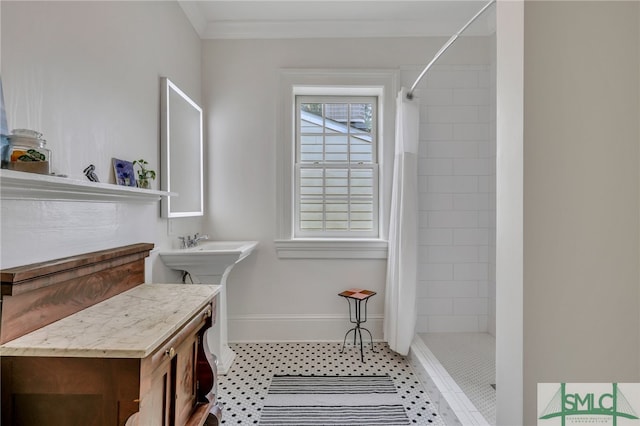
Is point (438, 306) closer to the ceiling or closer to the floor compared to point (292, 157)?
closer to the floor

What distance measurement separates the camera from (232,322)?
2.73m

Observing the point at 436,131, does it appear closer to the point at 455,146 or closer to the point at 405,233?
the point at 455,146

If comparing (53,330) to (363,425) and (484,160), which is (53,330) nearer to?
(363,425)

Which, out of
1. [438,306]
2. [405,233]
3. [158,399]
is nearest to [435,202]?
[405,233]

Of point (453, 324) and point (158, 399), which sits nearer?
point (158, 399)

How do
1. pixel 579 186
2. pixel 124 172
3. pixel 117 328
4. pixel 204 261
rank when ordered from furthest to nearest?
pixel 204 261 < pixel 124 172 < pixel 117 328 < pixel 579 186

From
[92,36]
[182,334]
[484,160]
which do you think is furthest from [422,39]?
[182,334]

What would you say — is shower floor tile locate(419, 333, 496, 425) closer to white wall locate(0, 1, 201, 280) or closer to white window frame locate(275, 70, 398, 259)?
white window frame locate(275, 70, 398, 259)

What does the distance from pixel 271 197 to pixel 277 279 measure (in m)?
0.73

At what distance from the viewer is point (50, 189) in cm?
107

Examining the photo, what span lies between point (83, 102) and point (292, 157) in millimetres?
1619

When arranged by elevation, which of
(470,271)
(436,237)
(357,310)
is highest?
(436,237)

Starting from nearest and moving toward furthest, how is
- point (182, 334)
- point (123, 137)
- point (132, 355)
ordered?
1. point (132, 355)
2. point (182, 334)
3. point (123, 137)

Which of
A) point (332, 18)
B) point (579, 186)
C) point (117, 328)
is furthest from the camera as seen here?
point (332, 18)
